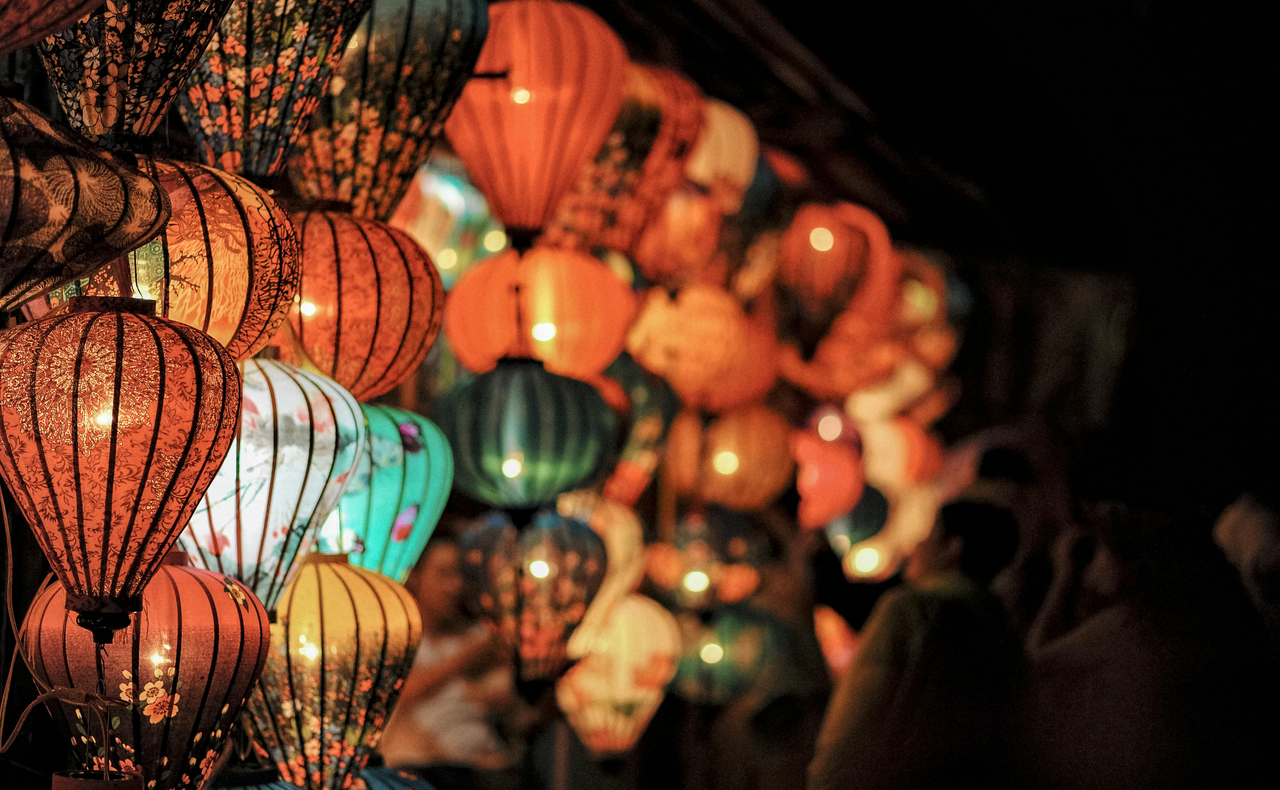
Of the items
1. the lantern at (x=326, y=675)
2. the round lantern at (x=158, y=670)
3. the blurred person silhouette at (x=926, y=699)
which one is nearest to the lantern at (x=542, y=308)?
the lantern at (x=326, y=675)

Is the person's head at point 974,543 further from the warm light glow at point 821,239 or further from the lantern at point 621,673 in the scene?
the warm light glow at point 821,239

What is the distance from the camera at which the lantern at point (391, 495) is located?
143 centimetres

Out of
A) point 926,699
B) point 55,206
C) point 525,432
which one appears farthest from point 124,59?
point 926,699

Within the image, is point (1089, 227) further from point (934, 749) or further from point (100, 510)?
point (100, 510)

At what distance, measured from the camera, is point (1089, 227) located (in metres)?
2.92

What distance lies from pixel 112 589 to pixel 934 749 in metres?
1.87

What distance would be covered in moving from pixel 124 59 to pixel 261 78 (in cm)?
26

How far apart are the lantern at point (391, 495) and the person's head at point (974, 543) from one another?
4.73 feet

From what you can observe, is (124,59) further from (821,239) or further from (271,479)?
(821,239)

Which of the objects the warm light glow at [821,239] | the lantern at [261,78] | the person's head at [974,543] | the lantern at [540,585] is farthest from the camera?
the warm light glow at [821,239]

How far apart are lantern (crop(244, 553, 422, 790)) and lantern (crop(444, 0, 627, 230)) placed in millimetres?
679

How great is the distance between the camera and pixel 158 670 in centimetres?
105

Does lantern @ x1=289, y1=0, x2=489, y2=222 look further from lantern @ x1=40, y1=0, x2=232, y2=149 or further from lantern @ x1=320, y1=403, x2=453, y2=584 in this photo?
lantern @ x1=40, y1=0, x2=232, y2=149

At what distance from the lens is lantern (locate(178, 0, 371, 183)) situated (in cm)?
117
